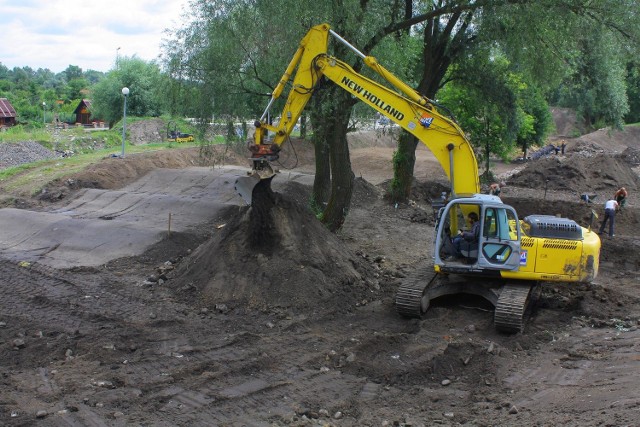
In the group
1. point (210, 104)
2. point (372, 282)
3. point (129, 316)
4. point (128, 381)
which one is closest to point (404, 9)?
point (210, 104)

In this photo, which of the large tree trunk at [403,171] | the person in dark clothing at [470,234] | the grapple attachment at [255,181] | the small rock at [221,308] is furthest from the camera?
the large tree trunk at [403,171]

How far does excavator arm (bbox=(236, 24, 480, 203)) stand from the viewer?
12664 millimetres

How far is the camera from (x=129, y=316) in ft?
39.0

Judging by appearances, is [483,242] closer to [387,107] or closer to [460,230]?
[460,230]

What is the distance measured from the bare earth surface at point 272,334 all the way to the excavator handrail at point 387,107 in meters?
1.92

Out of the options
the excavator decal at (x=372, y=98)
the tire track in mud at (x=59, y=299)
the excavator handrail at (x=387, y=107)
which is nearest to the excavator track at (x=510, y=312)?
the excavator handrail at (x=387, y=107)

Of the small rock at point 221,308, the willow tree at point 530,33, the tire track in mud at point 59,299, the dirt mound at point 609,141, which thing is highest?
the willow tree at point 530,33

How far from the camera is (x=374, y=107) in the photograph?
13086mm

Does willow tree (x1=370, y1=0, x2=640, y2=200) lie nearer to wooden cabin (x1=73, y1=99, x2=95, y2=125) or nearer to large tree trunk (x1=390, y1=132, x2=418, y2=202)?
→ large tree trunk (x1=390, y1=132, x2=418, y2=202)

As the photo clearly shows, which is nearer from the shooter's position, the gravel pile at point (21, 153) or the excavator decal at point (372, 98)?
the excavator decal at point (372, 98)

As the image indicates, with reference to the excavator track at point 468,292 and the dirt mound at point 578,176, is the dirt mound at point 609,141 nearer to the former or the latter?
the dirt mound at point 578,176

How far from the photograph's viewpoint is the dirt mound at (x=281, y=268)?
12.7 metres

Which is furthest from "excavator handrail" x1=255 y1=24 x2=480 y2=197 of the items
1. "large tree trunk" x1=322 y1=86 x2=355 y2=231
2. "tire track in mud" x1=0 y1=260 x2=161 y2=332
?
"tire track in mud" x1=0 y1=260 x2=161 y2=332

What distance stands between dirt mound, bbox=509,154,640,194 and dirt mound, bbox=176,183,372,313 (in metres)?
17.9
